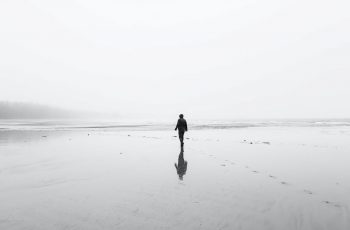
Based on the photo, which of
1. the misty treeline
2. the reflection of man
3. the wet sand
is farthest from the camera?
the misty treeline

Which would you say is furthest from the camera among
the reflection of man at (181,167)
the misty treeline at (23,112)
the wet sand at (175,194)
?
the misty treeline at (23,112)

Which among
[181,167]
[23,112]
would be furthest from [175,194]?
[23,112]

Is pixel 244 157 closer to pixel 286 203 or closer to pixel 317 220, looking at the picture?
pixel 286 203

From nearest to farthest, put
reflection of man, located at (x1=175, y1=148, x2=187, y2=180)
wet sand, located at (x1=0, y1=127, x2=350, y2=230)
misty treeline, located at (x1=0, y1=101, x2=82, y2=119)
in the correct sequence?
wet sand, located at (x1=0, y1=127, x2=350, y2=230), reflection of man, located at (x1=175, y1=148, x2=187, y2=180), misty treeline, located at (x1=0, y1=101, x2=82, y2=119)

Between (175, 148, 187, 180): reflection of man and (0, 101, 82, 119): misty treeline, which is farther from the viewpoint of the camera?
(0, 101, 82, 119): misty treeline

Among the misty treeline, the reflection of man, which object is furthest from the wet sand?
the misty treeline

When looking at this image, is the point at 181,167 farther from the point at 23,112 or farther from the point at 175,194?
the point at 23,112

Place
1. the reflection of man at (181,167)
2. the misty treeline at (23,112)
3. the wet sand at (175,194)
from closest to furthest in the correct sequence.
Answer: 1. the wet sand at (175,194)
2. the reflection of man at (181,167)
3. the misty treeline at (23,112)

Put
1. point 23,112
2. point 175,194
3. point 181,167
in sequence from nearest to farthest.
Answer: point 175,194 → point 181,167 → point 23,112

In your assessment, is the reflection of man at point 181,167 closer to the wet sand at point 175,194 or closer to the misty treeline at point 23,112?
the wet sand at point 175,194

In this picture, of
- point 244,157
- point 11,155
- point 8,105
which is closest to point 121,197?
point 244,157

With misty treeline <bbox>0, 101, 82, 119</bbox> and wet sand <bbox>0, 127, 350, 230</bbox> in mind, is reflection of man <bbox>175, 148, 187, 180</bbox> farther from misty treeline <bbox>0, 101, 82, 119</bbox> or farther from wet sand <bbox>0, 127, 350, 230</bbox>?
misty treeline <bbox>0, 101, 82, 119</bbox>

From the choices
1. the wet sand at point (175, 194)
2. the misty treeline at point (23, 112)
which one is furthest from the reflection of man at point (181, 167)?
the misty treeline at point (23, 112)

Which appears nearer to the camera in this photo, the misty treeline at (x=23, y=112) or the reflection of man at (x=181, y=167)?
the reflection of man at (x=181, y=167)
